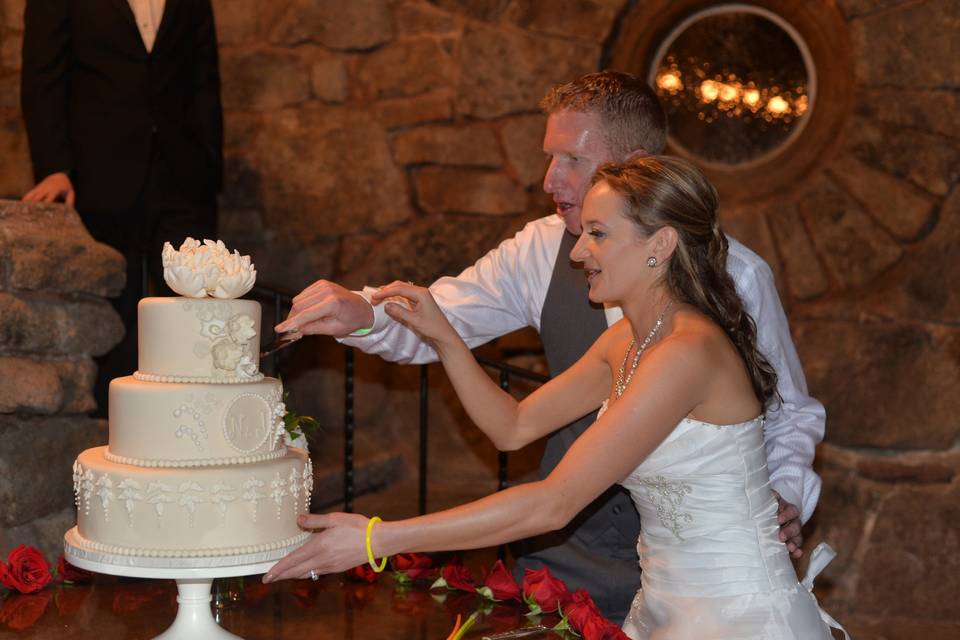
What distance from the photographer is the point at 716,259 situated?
93.4 inches

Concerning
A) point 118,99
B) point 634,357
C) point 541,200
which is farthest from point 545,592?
point 118,99

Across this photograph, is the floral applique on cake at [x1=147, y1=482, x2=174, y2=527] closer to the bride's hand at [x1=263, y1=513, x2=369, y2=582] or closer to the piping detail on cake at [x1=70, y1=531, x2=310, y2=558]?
the piping detail on cake at [x1=70, y1=531, x2=310, y2=558]

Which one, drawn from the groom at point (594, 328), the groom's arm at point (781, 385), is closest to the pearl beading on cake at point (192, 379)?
the groom at point (594, 328)

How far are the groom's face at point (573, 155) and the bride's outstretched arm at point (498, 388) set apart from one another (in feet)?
1.35

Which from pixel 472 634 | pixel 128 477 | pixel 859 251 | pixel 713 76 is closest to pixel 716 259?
pixel 472 634

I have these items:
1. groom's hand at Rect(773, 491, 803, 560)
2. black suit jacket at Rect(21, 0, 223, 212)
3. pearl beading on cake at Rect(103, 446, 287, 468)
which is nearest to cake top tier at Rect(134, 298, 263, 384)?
pearl beading on cake at Rect(103, 446, 287, 468)

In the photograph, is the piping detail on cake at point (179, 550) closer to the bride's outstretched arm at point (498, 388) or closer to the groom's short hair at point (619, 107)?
the bride's outstretched arm at point (498, 388)

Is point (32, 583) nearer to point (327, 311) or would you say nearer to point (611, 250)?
point (327, 311)

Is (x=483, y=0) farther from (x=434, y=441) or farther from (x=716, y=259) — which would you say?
(x=716, y=259)

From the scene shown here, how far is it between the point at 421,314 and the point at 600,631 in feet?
2.65

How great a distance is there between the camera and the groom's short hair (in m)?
2.85

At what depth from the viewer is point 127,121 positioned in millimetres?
4148

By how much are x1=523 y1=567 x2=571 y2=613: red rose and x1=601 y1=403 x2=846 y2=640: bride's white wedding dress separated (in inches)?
7.0

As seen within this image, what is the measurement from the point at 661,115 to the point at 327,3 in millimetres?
2358
